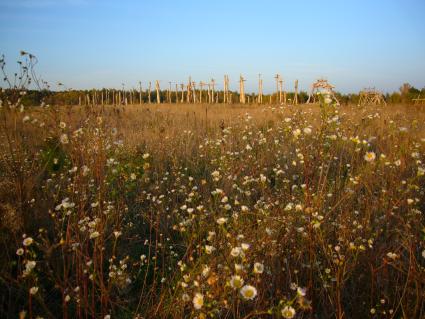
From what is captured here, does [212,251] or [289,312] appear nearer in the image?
[289,312]

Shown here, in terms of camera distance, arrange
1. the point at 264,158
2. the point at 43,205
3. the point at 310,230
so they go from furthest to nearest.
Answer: the point at 264,158 → the point at 43,205 → the point at 310,230

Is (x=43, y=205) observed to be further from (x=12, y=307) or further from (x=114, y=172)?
(x=12, y=307)

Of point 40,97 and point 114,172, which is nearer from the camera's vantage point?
point 114,172

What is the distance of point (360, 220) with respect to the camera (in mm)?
2623

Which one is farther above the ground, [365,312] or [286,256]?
[286,256]

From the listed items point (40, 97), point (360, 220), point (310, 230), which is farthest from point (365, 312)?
point (40, 97)

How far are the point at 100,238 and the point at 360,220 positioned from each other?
2.19 meters

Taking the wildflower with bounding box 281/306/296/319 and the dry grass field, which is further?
the dry grass field

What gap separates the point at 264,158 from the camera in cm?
456

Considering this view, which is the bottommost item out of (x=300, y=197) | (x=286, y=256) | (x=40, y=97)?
(x=286, y=256)

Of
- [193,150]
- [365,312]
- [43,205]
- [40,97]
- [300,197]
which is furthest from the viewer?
[193,150]

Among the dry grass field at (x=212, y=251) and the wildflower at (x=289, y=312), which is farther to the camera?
the dry grass field at (x=212, y=251)

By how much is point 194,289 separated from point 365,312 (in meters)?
1.07

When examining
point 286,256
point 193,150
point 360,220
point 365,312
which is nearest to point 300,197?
point 360,220
